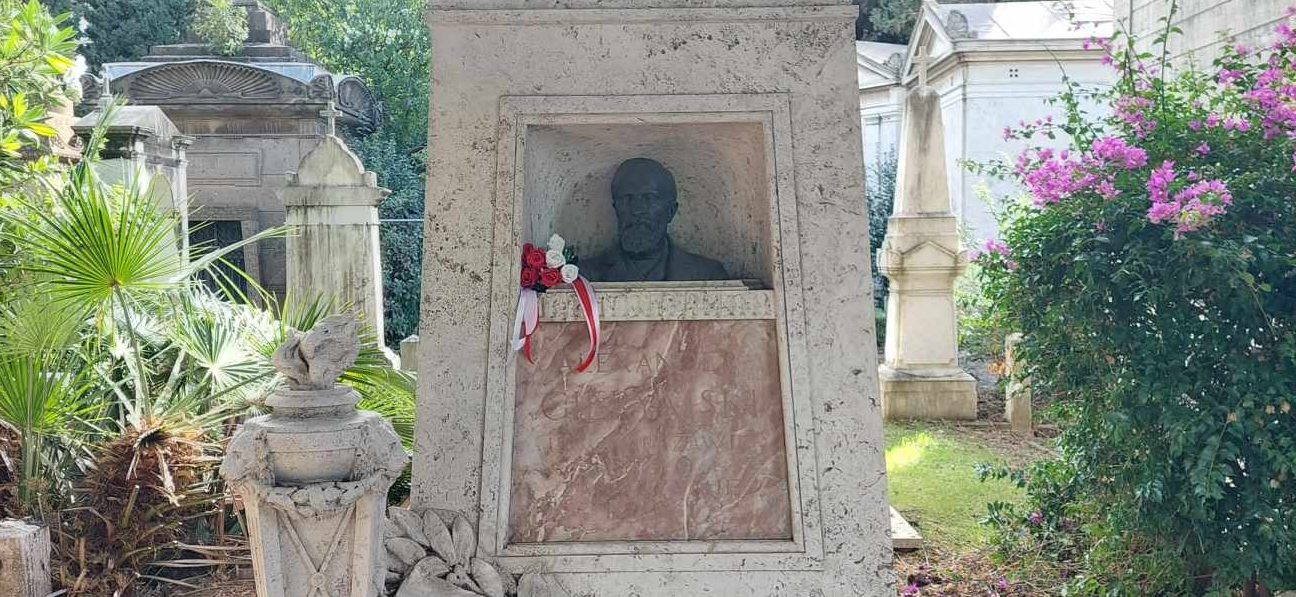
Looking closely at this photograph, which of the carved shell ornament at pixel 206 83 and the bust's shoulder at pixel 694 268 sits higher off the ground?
the carved shell ornament at pixel 206 83

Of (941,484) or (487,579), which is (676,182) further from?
(941,484)

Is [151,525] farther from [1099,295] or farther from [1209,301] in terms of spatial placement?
[1209,301]

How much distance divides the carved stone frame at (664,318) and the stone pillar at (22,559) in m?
1.78

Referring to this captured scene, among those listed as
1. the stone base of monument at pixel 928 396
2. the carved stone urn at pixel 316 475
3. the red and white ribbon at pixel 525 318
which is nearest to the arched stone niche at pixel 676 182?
the red and white ribbon at pixel 525 318

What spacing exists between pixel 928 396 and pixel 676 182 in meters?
4.41

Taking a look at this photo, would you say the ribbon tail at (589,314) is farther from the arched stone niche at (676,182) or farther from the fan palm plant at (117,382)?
Result: the fan palm plant at (117,382)

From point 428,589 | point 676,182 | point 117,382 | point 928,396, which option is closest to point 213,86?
point 117,382

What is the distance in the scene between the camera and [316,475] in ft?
9.23

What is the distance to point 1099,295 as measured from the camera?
3.72 meters

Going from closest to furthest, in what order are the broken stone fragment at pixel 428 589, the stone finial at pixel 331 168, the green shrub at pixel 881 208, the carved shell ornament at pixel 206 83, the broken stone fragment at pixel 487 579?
the broken stone fragment at pixel 428 589
the broken stone fragment at pixel 487 579
the stone finial at pixel 331 168
the carved shell ornament at pixel 206 83
the green shrub at pixel 881 208

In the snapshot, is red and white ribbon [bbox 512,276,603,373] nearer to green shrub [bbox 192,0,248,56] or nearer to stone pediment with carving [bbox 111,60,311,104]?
stone pediment with carving [bbox 111,60,311,104]

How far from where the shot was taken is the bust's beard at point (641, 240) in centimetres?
411

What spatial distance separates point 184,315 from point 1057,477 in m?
4.14

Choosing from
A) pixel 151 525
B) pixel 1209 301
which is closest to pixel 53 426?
pixel 151 525
